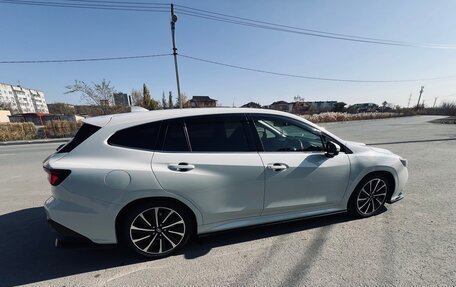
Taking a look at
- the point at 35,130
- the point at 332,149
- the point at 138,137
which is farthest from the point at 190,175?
the point at 35,130

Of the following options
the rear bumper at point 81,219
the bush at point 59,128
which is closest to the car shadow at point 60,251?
the rear bumper at point 81,219

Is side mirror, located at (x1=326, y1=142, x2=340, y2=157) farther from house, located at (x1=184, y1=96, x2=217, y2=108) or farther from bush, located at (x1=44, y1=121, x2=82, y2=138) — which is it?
house, located at (x1=184, y1=96, x2=217, y2=108)

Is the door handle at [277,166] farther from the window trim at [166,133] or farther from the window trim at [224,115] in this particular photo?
the window trim at [166,133]

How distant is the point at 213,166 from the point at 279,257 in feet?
4.18

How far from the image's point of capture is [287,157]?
9.41 ft

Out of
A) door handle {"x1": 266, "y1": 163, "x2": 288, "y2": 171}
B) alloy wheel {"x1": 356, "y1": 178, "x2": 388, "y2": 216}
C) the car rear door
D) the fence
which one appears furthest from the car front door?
the fence

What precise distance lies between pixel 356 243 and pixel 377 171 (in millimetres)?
1155

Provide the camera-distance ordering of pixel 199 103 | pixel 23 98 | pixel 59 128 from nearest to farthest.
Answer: pixel 59 128 → pixel 199 103 → pixel 23 98

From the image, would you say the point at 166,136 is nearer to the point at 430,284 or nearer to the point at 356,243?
the point at 356,243

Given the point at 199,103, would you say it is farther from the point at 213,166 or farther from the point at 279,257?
the point at 279,257

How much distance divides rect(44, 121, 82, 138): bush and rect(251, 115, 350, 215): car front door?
22.3 m

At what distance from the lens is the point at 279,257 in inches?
102

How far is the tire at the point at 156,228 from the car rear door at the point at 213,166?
22cm

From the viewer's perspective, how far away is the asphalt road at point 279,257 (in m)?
2.29
